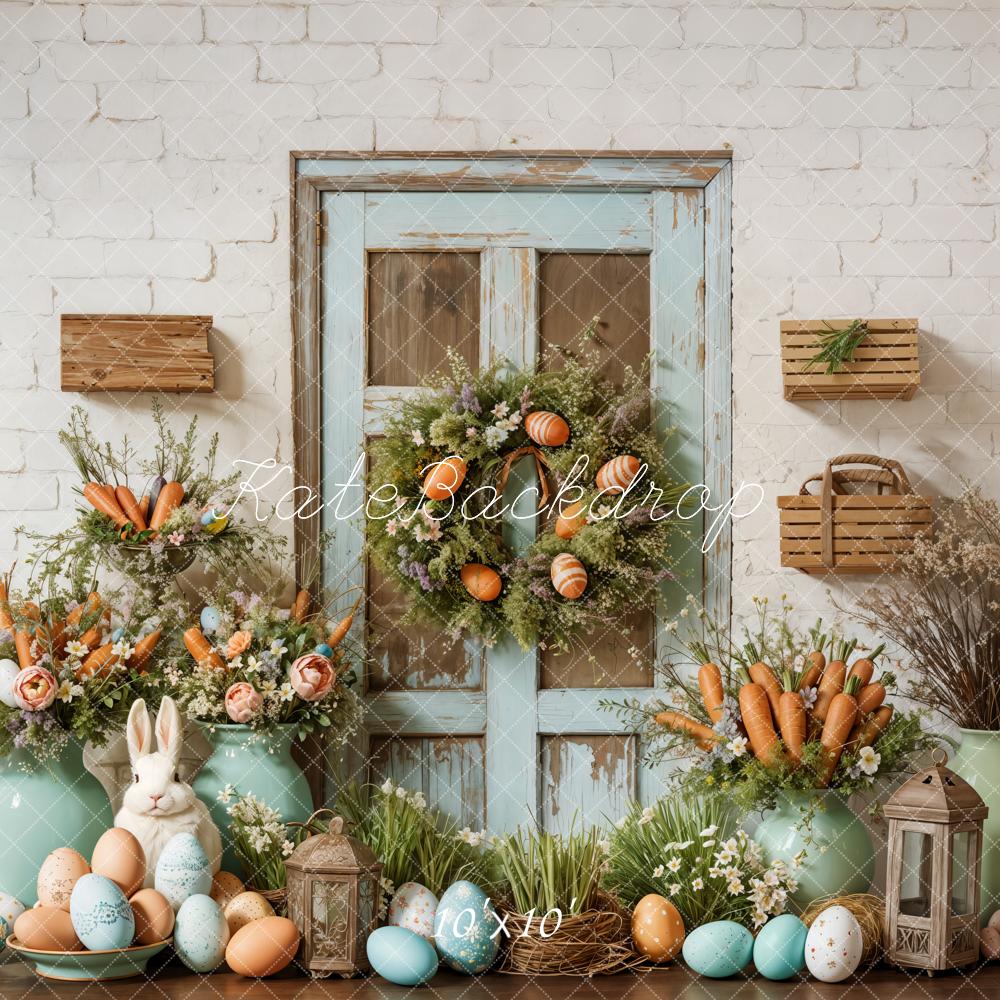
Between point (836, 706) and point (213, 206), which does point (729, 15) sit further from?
point (836, 706)

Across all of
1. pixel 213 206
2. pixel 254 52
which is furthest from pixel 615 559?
pixel 254 52

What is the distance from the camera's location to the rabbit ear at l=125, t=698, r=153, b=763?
268cm

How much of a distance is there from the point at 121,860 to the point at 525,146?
6.87 ft

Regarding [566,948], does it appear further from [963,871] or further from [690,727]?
[963,871]

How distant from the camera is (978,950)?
2615 mm

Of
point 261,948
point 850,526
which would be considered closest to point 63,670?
point 261,948

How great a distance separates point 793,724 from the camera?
2.68 meters

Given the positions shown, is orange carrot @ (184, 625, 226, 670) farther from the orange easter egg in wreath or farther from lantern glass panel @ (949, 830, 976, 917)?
lantern glass panel @ (949, 830, 976, 917)

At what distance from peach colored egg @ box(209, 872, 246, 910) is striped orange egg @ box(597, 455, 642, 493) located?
4.33ft

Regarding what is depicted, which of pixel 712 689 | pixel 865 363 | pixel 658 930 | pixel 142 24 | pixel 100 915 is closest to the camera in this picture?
pixel 100 915

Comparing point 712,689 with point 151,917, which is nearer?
point 151,917

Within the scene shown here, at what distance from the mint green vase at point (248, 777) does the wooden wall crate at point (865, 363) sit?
5.31 ft

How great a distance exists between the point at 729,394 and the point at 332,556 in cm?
119

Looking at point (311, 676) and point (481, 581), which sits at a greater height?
point (481, 581)
